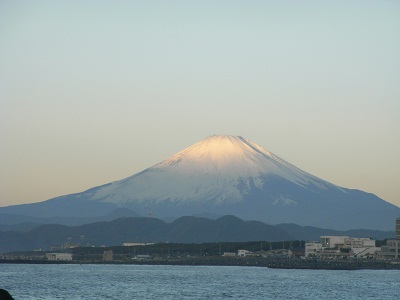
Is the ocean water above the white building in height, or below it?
below

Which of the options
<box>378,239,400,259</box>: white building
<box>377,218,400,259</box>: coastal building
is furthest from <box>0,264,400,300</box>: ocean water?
<box>378,239,400,259</box>: white building

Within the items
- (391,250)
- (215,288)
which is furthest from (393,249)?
(215,288)

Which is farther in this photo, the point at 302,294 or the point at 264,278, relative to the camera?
the point at 264,278

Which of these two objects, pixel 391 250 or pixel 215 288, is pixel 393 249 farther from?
pixel 215 288

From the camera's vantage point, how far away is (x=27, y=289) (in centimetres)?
10338

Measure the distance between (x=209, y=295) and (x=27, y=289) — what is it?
18794mm

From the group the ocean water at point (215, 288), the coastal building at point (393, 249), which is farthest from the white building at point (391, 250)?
the ocean water at point (215, 288)

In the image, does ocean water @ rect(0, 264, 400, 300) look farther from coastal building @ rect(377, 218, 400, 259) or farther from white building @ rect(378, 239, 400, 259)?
white building @ rect(378, 239, 400, 259)

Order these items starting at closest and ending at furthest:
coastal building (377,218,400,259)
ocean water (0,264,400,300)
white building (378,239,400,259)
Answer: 1. ocean water (0,264,400,300)
2. coastal building (377,218,400,259)
3. white building (378,239,400,259)

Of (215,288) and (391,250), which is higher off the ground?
(391,250)

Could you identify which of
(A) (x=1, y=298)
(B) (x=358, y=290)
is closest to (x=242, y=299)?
(B) (x=358, y=290)

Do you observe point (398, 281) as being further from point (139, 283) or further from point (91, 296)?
point (91, 296)

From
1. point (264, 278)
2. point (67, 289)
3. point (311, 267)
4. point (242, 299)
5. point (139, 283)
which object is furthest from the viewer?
point (311, 267)

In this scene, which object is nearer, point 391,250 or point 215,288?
point 215,288
